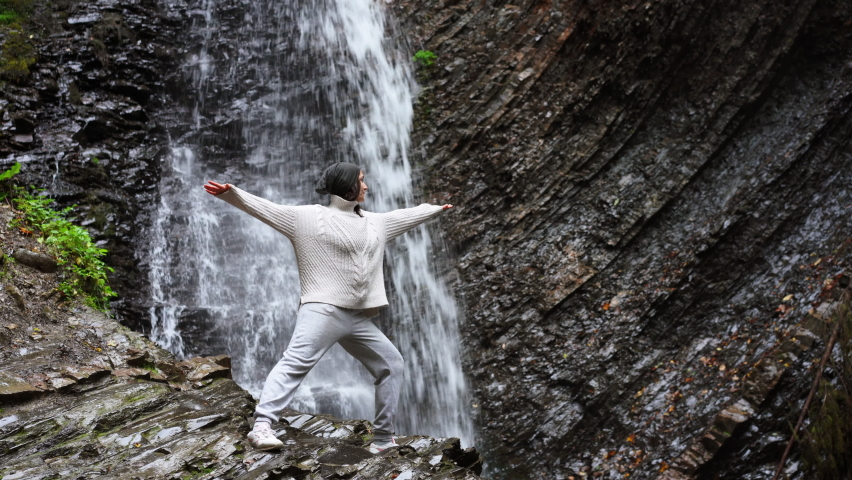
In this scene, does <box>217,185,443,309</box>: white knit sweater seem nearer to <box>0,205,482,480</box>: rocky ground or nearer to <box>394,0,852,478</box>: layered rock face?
<box>0,205,482,480</box>: rocky ground

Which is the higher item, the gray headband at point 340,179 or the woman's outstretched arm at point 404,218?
the gray headband at point 340,179

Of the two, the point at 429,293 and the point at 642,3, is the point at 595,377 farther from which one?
the point at 642,3

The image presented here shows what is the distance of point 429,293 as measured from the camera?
9047 mm

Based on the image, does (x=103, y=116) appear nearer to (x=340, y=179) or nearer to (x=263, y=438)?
(x=340, y=179)

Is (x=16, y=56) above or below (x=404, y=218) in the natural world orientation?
above

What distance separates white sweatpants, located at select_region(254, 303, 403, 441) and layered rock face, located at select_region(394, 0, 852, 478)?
3968 millimetres

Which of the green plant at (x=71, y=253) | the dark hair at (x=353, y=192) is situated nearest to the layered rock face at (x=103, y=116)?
the green plant at (x=71, y=253)

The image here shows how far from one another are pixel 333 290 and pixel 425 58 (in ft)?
26.0

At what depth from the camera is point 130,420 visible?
4414mm

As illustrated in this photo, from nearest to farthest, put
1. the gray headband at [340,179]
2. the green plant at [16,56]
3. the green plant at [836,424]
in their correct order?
the gray headband at [340,179] → the green plant at [836,424] → the green plant at [16,56]

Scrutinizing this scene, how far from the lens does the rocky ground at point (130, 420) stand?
373 cm

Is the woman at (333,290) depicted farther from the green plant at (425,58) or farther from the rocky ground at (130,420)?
the green plant at (425,58)

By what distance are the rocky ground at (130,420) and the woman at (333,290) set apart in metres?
0.28

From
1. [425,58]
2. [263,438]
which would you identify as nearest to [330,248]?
[263,438]
